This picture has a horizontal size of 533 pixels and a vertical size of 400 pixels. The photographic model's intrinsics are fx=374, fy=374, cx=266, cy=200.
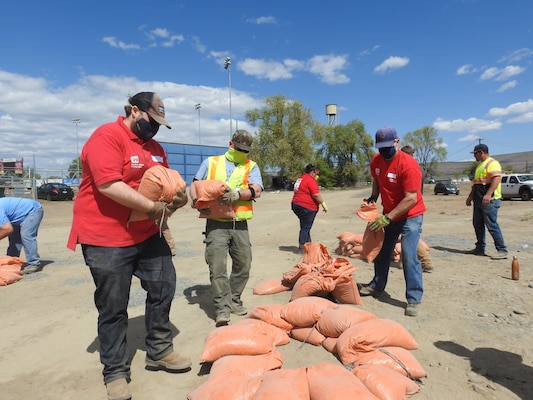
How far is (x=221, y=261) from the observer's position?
3738 mm

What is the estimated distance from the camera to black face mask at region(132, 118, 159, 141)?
268cm

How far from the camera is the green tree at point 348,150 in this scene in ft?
197

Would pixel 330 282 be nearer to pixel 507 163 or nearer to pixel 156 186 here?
pixel 156 186

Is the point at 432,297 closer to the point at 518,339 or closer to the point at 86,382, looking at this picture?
the point at 518,339

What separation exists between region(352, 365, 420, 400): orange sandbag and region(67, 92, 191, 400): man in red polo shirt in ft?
4.26

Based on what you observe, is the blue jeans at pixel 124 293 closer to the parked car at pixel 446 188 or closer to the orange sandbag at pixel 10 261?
the orange sandbag at pixel 10 261

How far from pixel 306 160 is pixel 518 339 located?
1805 inches

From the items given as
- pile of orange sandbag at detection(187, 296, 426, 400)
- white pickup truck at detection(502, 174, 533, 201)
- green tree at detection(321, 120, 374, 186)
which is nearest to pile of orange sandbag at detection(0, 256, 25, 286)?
pile of orange sandbag at detection(187, 296, 426, 400)

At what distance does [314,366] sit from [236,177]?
2.11 meters

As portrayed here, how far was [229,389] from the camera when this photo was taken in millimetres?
2139

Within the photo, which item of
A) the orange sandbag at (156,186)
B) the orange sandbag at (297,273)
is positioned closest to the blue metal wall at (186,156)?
the orange sandbag at (297,273)

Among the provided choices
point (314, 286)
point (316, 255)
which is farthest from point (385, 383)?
point (316, 255)

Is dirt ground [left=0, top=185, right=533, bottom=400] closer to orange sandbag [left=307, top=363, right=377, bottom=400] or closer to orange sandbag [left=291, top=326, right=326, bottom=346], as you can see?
orange sandbag [left=291, top=326, right=326, bottom=346]

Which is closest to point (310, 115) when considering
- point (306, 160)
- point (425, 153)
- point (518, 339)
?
point (306, 160)
